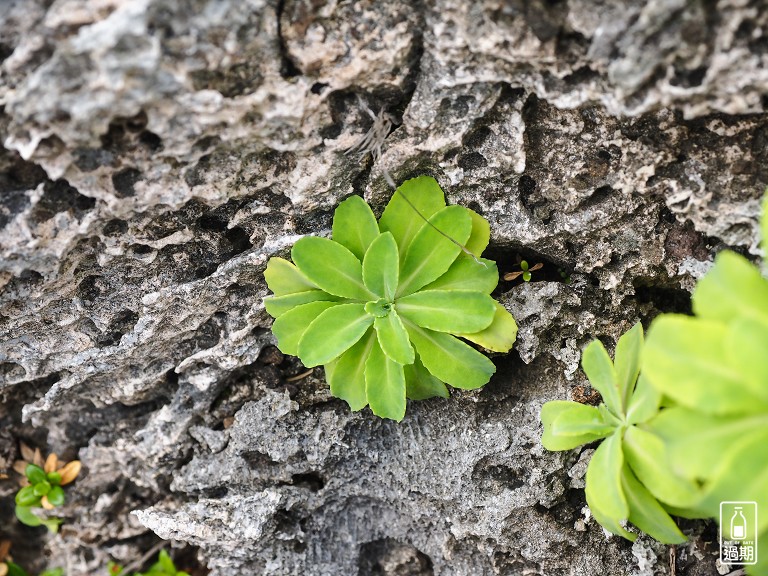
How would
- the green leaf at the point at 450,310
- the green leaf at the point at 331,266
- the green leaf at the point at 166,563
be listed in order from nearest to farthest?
the green leaf at the point at 450,310 < the green leaf at the point at 331,266 < the green leaf at the point at 166,563

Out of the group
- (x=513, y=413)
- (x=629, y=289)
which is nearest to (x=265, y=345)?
(x=513, y=413)

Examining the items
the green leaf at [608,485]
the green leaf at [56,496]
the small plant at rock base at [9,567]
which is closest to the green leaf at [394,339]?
the green leaf at [608,485]

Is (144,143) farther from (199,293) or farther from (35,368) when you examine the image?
(35,368)

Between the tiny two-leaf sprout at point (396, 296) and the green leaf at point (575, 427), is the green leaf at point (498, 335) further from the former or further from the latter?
the green leaf at point (575, 427)

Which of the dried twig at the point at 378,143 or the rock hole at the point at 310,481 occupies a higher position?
the dried twig at the point at 378,143

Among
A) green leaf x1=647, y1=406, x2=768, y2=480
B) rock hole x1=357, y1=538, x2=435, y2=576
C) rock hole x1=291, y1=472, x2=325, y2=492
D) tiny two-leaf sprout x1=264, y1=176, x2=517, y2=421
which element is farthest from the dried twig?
rock hole x1=357, y1=538, x2=435, y2=576

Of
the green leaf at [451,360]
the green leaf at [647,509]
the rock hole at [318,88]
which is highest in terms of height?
the rock hole at [318,88]
